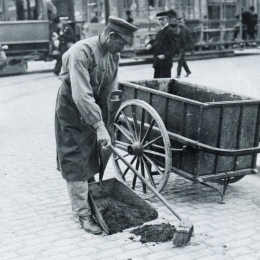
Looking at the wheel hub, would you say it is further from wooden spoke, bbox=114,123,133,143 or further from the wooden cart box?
the wooden cart box

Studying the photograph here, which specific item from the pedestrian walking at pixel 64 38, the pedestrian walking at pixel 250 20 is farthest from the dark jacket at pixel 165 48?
the pedestrian walking at pixel 250 20

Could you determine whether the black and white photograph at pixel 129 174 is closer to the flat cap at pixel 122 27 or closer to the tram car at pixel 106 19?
the flat cap at pixel 122 27

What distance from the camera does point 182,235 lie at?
4.31 metres

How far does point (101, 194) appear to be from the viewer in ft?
16.8

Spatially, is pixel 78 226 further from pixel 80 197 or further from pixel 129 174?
pixel 129 174

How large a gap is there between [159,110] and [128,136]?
1.52 ft

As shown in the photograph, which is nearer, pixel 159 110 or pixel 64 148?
pixel 64 148

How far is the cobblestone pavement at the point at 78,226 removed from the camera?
4258 millimetres

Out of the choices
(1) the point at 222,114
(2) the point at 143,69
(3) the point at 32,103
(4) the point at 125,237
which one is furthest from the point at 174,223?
(2) the point at 143,69

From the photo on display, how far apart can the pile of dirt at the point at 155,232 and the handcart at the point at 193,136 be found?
2.33ft

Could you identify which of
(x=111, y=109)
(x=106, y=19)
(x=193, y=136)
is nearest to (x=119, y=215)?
(x=111, y=109)

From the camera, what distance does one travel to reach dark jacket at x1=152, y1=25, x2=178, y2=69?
11.0 metres

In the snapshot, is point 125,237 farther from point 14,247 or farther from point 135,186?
point 135,186

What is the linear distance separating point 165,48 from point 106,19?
8.52 meters
